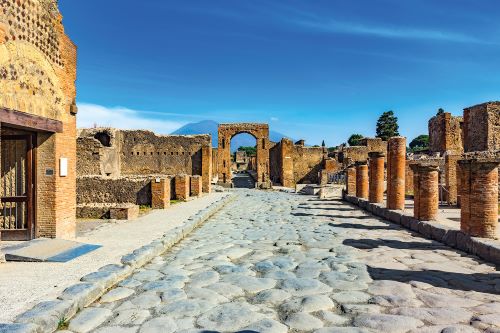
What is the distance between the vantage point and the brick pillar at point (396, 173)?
11070 mm

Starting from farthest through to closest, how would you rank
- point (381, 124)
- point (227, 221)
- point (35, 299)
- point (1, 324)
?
point (381, 124), point (227, 221), point (35, 299), point (1, 324)

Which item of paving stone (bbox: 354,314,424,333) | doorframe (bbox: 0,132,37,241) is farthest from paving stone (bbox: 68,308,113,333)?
doorframe (bbox: 0,132,37,241)

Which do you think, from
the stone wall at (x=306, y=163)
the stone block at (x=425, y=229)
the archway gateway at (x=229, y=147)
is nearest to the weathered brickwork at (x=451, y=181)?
the stone block at (x=425, y=229)

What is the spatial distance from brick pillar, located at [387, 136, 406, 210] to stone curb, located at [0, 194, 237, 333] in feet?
23.5

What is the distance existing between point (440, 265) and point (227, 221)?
5857 millimetres

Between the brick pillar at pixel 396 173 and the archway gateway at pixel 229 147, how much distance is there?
20.0 meters

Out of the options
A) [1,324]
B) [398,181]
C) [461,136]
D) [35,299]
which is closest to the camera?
[1,324]

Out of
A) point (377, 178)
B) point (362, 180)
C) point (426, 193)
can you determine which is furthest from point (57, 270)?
point (362, 180)

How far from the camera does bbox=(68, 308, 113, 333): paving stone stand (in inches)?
126

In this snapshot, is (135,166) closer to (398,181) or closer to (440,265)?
(398,181)

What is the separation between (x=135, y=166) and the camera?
23.8 metres

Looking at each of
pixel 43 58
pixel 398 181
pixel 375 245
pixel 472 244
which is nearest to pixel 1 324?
pixel 43 58

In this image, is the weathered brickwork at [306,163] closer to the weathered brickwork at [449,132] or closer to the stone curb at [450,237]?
the weathered brickwork at [449,132]

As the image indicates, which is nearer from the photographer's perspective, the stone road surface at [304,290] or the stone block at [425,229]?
the stone road surface at [304,290]
